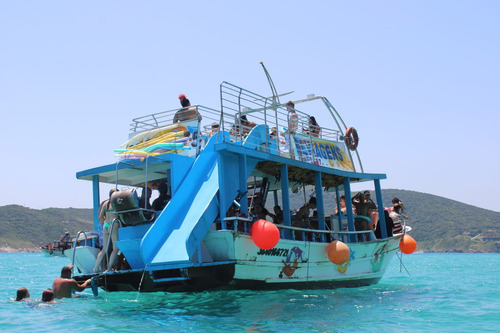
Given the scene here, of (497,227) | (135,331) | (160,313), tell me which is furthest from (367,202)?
(497,227)

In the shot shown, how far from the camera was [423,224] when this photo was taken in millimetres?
127188

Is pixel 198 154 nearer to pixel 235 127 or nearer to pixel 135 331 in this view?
pixel 235 127

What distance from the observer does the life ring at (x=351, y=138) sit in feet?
55.3

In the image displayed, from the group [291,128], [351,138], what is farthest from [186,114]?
[351,138]

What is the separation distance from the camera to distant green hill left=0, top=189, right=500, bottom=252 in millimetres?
116375

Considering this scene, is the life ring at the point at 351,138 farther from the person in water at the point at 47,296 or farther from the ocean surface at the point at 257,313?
the person in water at the point at 47,296

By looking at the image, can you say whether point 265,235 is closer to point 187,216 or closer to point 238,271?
point 238,271

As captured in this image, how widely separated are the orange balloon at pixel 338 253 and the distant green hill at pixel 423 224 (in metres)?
105

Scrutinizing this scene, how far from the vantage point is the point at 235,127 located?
13250mm

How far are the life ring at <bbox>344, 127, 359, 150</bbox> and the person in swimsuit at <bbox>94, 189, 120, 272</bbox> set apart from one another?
24.8ft

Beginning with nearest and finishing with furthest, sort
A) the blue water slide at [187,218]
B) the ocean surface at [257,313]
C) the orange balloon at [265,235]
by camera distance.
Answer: the ocean surface at [257,313]
the blue water slide at [187,218]
the orange balloon at [265,235]

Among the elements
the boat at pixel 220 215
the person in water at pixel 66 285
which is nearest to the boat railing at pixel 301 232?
the boat at pixel 220 215

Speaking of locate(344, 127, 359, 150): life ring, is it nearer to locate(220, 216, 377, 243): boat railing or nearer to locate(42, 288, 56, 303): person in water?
locate(220, 216, 377, 243): boat railing

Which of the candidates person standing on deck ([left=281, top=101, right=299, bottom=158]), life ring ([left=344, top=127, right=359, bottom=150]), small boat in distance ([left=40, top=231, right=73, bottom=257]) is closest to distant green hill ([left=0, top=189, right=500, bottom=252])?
small boat in distance ([left=40, top=231, right=73, bottom=257])
